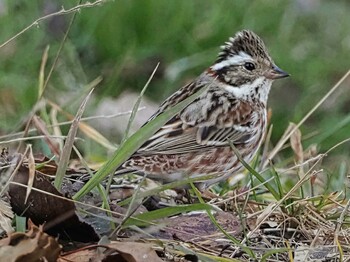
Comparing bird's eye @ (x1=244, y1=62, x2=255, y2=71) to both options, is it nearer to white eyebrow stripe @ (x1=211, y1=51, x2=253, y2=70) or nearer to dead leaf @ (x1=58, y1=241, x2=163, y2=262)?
white eyebrow stripe @ (x1=211, y1=51, x2=253, y2=70)

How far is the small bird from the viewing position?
552 cm

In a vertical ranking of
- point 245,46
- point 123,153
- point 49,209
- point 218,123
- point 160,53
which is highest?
point 123,153

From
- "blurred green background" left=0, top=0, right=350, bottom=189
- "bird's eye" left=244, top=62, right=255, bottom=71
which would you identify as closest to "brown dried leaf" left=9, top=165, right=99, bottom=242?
"bird's eye" left=244, top=62, right=255, bottom=71

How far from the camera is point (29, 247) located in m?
3.35

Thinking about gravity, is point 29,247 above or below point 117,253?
above

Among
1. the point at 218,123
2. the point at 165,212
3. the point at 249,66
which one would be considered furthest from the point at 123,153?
the point at 249,66

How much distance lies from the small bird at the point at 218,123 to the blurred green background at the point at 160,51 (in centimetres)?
158

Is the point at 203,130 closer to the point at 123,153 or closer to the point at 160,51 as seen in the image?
the point at 123,153

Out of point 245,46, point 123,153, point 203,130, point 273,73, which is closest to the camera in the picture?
point 123,153

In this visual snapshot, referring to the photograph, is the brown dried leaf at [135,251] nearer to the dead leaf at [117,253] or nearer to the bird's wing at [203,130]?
the dead leaf at [117,253]

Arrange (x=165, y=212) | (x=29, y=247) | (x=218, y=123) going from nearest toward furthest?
(x=29, y=247)
(x=165, y=212)
(x=218, y=123)

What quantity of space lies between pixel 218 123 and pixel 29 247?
2714 mm

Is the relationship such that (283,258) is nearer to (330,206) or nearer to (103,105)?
(330,206)

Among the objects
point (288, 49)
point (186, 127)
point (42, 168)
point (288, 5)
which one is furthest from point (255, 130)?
point (288, 5)
